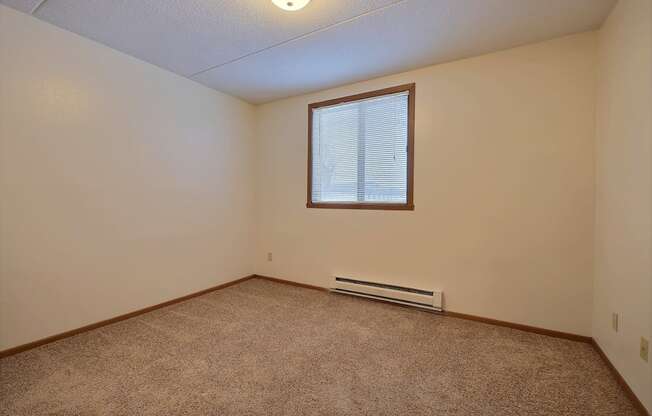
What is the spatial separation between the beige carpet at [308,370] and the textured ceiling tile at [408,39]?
2.47 meters

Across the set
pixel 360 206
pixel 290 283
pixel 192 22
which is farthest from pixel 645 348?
pixel 192 22

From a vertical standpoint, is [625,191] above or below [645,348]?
Result: above

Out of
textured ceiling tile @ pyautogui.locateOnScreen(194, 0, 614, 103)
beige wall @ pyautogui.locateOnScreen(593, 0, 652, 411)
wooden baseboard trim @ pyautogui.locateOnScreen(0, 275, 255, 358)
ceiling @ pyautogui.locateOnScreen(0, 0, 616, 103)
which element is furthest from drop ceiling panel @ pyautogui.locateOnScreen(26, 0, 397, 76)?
wooden baseboard trim @ pyautogui.locateOnScreen(0, 275, 255, 358)

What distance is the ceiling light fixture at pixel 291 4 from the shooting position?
1.84 meters

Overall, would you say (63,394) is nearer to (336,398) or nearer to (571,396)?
(336,398)

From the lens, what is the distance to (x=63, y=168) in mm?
2240

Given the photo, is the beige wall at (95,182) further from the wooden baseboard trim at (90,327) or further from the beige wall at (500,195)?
the beige wall at (500,195)

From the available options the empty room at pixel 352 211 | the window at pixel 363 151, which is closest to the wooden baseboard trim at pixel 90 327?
the empty room at pixel 352 211

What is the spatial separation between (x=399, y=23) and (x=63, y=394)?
10.8 ft

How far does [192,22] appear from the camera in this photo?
84.7 inches

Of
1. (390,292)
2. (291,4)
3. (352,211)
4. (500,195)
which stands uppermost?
(291,4)

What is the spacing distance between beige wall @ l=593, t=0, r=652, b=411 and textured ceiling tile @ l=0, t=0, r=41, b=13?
387 cm

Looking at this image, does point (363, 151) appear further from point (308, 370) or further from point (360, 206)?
point (308, 370)

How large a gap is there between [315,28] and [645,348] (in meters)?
2.92
